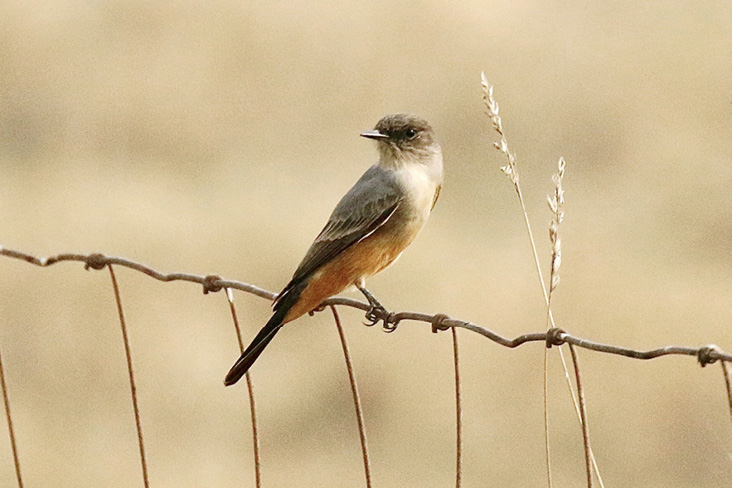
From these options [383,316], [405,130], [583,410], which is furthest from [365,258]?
[583,410]

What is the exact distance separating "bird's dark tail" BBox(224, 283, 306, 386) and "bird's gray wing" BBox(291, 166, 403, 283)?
118mm

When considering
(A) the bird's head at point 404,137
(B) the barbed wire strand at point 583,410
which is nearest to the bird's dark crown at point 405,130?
(A) the bird's head at point 404,137

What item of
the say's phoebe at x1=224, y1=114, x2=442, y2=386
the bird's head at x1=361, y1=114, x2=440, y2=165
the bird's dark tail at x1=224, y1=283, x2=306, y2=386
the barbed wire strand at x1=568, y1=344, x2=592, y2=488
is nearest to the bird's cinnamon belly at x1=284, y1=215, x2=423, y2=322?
the say's phoebe at x1=224, y1=114, x2=442, y2=386

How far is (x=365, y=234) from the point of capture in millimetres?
3234

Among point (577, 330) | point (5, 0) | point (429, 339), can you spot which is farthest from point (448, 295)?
point (5, 0)

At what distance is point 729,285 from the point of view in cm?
941

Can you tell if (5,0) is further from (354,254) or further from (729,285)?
(354,254)

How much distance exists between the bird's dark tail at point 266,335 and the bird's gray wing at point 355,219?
12 cm

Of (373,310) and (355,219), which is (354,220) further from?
(373,310)

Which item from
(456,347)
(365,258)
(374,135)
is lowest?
(456,347)

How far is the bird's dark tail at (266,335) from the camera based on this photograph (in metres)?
2.86

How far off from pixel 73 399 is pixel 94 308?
0.76m

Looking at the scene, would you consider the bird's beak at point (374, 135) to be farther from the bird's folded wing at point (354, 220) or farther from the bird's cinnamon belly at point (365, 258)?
the bird's cinnamon belly at point (365, 258)

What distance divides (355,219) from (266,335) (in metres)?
0.50
